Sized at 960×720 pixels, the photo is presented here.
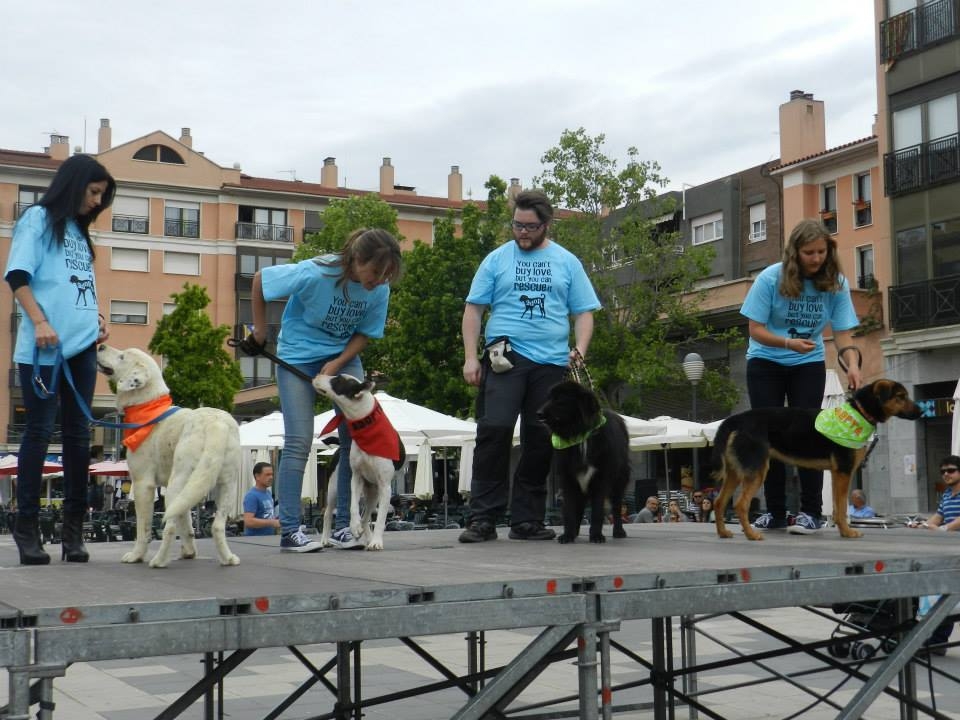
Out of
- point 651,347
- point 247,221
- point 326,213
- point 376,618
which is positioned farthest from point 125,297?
point 376,618

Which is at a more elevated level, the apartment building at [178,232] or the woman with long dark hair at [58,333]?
the apartment building at [178,232]

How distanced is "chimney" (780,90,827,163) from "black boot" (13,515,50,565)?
39.5m

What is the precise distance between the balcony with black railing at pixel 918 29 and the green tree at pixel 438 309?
11358 millimetres

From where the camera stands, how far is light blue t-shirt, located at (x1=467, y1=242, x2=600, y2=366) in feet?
22.3

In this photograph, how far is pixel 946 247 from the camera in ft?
97.8

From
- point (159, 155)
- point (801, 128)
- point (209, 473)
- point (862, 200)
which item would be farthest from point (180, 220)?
point (209, 473)

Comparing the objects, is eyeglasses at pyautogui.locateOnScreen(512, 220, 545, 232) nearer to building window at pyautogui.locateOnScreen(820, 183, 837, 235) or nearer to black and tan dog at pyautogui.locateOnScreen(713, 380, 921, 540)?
black and tan dog at pyautogui.locateOnScreen(713, 380, 921, 540)

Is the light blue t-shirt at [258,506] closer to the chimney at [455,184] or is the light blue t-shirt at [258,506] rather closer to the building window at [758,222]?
the building window at [758,222]

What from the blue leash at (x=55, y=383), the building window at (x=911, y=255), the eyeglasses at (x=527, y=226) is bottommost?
the blue leash at (x=55, y=383)

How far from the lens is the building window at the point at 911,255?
30391 mm

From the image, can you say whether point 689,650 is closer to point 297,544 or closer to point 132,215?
point 297,544

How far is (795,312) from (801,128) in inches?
1476

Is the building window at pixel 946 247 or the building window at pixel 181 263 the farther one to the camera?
the building window at pixel 181 263

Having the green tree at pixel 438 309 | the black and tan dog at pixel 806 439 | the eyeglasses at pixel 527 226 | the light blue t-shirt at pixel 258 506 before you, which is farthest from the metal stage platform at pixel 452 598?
the green tree at pixel 438 309
